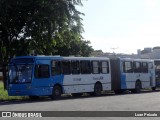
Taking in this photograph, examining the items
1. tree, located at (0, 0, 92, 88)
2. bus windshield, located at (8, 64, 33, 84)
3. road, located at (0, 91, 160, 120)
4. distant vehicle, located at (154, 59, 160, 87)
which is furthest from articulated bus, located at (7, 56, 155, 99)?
tree, located at (0, 0, 92, 88)

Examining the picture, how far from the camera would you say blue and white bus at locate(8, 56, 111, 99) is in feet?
88.1

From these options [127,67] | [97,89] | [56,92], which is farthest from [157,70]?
[56,92]

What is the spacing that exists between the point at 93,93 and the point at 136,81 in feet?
21.4

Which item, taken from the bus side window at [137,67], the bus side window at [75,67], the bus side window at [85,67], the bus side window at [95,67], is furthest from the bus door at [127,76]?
the bus side window at [75,67]

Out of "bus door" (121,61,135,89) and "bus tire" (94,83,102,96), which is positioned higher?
"bus door" (121,61,135,89)

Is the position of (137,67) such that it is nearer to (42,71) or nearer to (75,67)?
(75,67)

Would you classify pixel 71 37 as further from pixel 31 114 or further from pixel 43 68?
pixel 31 114

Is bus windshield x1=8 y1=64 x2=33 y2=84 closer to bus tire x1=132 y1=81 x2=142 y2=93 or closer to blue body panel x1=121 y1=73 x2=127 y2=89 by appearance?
blue body panel x1=121 y1=73 x2=127 y2=89

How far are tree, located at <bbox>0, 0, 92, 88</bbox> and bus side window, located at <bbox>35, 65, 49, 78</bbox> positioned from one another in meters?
8.67

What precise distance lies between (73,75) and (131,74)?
27.1ft

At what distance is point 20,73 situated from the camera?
27188 millimetres

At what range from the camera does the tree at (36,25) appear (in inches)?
1394

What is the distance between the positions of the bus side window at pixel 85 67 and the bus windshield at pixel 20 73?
5229mm

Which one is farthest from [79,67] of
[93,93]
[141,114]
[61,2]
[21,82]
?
[141,114]
